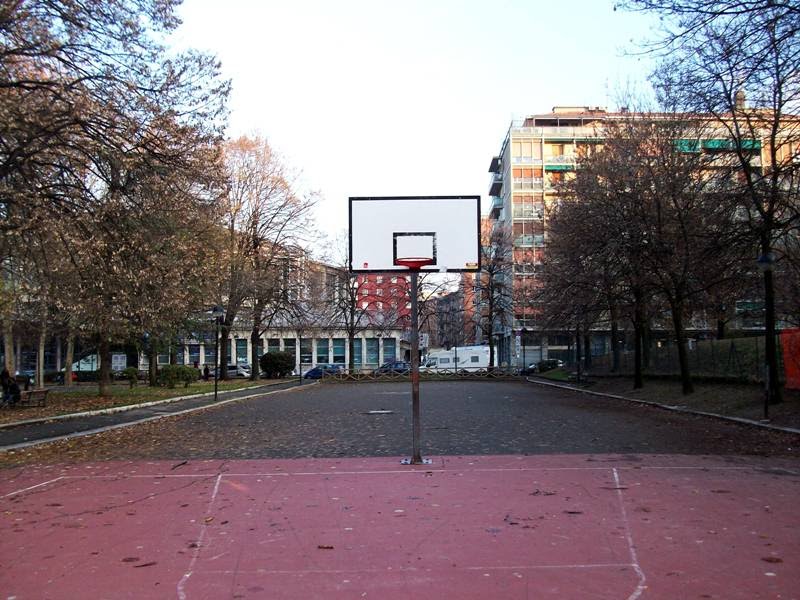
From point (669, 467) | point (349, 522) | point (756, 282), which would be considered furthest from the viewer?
point (756, 282)

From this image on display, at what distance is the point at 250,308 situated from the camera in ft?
151

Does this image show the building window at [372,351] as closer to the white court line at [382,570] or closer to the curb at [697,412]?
the curb at [697,412]

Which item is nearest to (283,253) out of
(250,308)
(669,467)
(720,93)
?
(250,308)

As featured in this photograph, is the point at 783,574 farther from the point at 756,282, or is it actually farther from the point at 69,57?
the point at 756,282

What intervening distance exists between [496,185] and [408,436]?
78.8 meters

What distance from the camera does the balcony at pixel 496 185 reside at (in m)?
90.7

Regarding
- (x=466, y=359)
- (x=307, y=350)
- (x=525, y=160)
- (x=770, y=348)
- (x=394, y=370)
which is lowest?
(x=394, y=370)

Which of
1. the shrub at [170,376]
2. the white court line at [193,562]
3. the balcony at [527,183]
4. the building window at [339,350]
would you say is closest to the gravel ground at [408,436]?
the white court line at [193,562]

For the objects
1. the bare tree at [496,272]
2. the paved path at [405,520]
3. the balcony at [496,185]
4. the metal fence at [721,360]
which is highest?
the balcony at [496,185]

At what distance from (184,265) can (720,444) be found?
15.0 metres

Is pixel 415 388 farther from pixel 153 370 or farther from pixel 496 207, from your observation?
pixel 496 207

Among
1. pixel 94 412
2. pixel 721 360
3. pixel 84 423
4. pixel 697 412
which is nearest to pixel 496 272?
pixel 721 360

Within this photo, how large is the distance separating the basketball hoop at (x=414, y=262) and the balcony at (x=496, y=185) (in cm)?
7992

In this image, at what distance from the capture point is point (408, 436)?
52.0 ft
